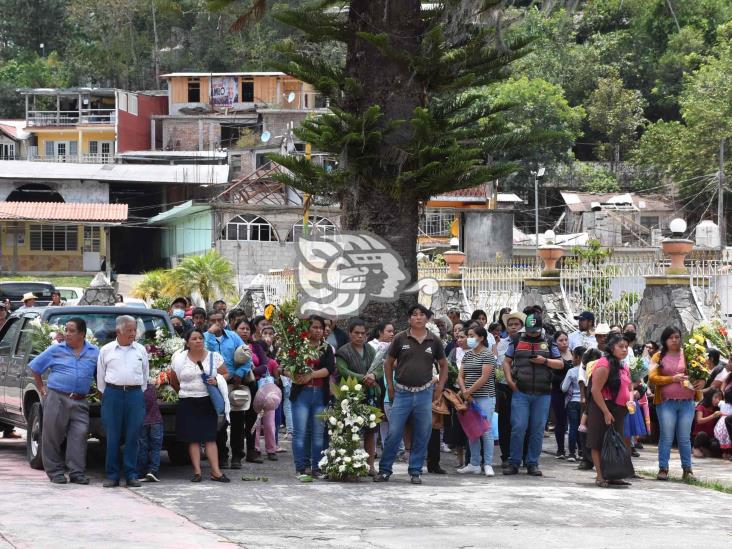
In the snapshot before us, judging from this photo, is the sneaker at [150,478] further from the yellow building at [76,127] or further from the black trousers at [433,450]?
the yellow building at [76,127]

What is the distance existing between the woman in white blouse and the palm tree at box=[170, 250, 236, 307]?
72.1 ft

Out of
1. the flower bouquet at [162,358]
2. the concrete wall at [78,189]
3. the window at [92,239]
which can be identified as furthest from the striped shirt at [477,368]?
the concrete wall at [78,189]

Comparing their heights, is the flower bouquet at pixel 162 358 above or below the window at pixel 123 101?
below

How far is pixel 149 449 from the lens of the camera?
11500 mm

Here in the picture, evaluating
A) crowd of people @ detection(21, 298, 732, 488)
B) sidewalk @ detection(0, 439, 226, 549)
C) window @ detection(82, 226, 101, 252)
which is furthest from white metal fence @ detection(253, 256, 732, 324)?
window @ detection(82, 226, 101, 252)

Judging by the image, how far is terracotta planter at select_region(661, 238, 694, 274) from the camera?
2072 centimetres

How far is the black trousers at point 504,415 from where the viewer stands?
521 inches

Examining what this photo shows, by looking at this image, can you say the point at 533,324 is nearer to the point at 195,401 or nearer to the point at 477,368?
the point at 477,368

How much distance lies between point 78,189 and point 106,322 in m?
42.9

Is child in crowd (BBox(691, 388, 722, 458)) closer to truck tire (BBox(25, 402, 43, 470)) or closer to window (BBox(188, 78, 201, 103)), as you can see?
truck tire (BBox(25, 402, 43, 470))

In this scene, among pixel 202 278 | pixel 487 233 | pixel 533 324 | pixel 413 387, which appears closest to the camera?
pixel 413 387

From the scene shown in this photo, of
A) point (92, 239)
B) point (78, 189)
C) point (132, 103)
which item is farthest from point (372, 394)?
point (132, 103)

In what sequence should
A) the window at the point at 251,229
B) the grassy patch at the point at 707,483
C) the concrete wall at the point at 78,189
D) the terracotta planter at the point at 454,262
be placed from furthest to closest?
the concrete wall at the point at 78,189
the window at the point at 251,229
the terracotta planter at the point at 454,262
the grassy patch at the point at 707,483

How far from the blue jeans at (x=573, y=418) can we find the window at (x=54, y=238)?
1625 inches
